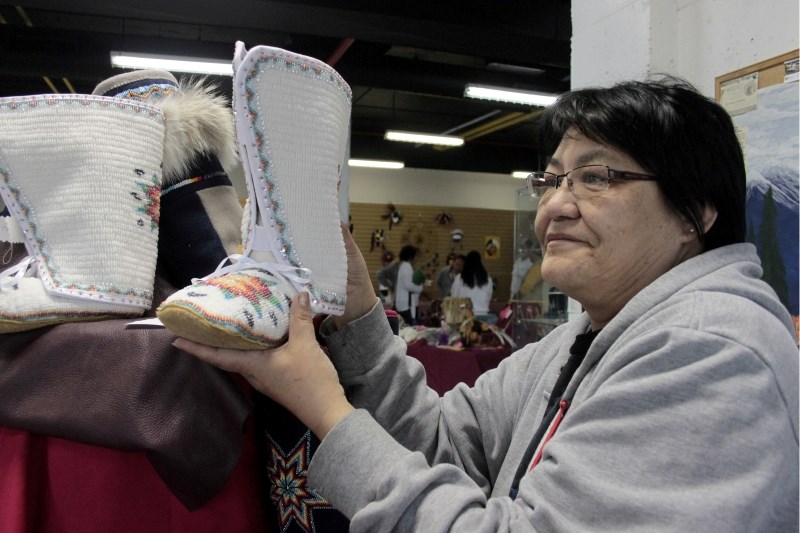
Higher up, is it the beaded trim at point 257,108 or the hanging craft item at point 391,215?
the hanging craft item at point 391,215

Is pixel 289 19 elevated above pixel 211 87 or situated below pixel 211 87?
above

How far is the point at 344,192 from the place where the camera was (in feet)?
23.4

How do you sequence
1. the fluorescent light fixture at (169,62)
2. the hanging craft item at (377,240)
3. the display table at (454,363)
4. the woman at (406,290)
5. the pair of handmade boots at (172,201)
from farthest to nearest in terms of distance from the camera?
the hanging craft item at (377,240), the woman at (406,290), the fluorescent light fixture at (169,62), the display table at (454,363), the pair of handmade boots at (172,201)

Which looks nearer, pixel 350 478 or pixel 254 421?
pixel 350 478

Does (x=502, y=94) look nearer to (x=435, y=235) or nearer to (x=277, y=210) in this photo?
(x=435, y=235)

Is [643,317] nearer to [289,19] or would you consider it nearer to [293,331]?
[293,331]

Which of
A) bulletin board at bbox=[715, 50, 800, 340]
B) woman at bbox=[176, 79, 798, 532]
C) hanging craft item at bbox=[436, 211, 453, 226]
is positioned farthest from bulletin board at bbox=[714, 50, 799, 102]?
hanging craft item at bbox=[436, 211, 453, 226]

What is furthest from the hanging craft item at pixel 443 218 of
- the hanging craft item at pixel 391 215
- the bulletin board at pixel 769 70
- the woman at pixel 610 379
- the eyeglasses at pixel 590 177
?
the eyeglasses at pixel 590 177

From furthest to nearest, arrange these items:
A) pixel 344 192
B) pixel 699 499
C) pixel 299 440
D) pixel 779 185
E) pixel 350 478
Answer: pixel 344 192 → pixel 779 185 → pixel 299 440 → pixel 350 478 → pixel 699 499

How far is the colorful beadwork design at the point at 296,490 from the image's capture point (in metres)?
0.98

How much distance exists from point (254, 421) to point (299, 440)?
0.29 feet

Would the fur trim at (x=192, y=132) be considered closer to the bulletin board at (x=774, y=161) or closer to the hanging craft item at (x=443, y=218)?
the bulletin board at (x=774, y=161)

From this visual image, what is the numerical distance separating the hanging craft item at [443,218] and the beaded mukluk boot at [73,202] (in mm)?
11900

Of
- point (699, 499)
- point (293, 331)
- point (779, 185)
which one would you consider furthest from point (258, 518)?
point (779, 185)
